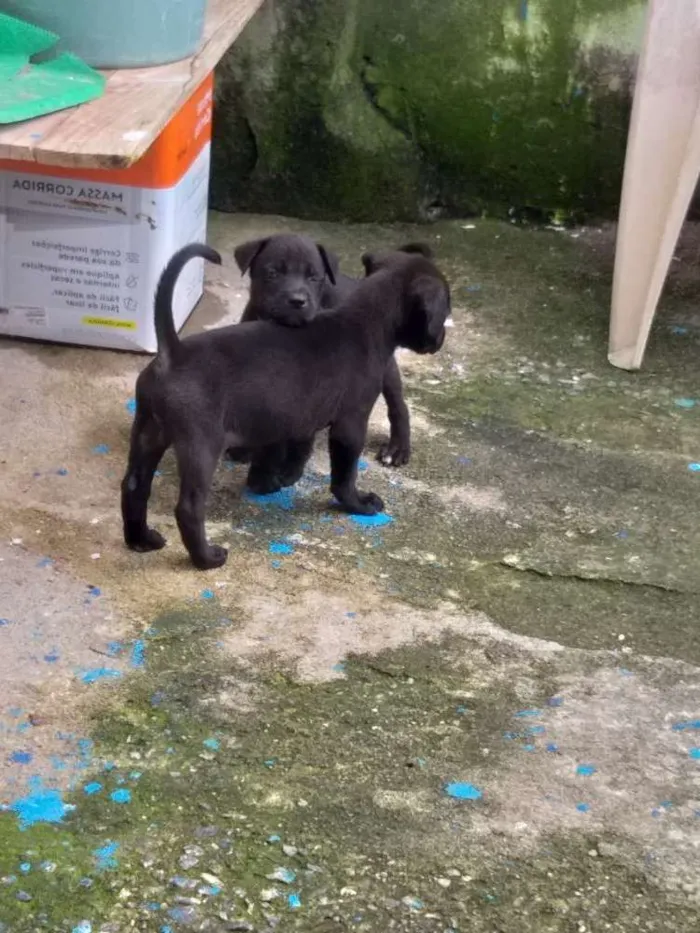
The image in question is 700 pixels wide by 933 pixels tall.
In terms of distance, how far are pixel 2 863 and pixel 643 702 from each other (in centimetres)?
135

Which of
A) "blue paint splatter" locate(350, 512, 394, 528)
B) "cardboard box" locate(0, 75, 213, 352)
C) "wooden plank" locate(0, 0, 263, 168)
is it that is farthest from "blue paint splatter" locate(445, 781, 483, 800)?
"cardboard box" locate(0, 75, 213, 352)

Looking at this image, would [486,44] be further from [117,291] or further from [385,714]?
[385,714]

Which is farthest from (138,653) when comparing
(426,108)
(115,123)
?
(426,108)

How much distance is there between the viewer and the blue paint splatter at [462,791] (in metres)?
2.59

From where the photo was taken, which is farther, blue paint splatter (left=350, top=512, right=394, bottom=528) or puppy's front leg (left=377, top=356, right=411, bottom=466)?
puppy's front leg (left=377, top=356, right=411, bottom=466)

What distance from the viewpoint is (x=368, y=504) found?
359 cm

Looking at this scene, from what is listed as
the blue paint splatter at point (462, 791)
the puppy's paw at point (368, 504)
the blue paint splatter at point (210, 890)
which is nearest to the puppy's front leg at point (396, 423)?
the puppy's paw at point (368, 504)

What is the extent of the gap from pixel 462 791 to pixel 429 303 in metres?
1.33

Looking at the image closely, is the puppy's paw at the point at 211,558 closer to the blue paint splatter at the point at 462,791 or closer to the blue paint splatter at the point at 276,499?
Answer: the blue paint splatter at the point at 276,499

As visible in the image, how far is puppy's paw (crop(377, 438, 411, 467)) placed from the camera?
3.86 meters

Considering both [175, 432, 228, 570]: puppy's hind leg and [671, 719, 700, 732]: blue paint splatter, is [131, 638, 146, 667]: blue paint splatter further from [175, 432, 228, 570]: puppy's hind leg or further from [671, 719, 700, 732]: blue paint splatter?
[671, 719, 700, 732]: blue paint splatter

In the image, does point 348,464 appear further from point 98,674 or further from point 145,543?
point 98,674

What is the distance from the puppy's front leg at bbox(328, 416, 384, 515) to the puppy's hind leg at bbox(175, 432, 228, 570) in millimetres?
420

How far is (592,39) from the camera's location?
511 centimetres
